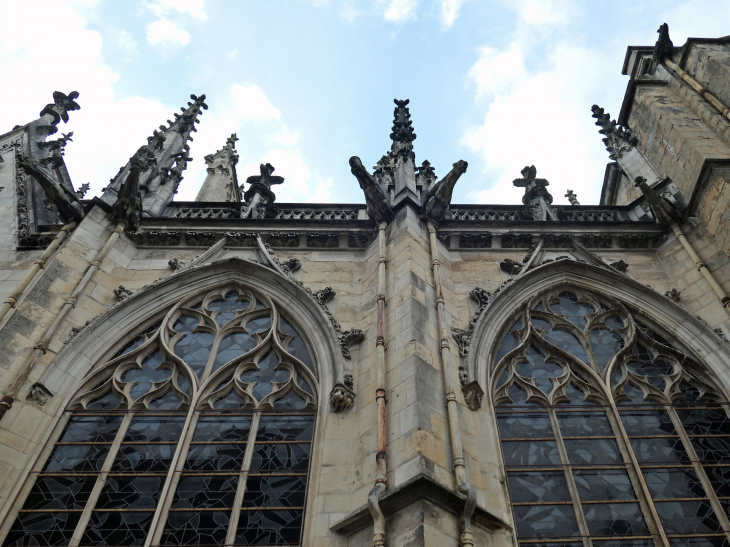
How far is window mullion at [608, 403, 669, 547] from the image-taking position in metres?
6.08

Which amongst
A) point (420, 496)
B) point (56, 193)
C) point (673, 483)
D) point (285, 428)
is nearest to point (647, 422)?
point (673, 483)

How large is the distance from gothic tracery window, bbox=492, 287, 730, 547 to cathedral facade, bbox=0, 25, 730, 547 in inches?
1.1

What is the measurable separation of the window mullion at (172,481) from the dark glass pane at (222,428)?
0.08 m

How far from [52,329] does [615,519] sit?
6.93 metres

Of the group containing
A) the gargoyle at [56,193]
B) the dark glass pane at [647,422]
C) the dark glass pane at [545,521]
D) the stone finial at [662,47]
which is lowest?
the dark glass pane at [545,521]

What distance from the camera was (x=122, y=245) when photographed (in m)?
9.84

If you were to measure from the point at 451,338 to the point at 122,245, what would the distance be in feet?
18.5

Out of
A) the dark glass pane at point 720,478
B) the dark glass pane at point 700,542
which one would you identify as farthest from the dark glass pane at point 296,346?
the dark glass pane at point 720,478

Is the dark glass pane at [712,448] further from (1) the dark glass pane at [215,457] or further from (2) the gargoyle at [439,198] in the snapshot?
(1) the dark glass pane at [215,457]

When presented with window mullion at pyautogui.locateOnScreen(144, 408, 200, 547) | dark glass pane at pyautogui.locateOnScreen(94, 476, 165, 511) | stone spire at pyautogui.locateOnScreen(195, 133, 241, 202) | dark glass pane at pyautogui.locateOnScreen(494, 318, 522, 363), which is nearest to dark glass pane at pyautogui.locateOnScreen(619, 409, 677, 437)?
dark glass pane at pyautogui.locateOnScreen(494, 318, 522, 363)

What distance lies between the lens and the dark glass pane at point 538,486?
645cm

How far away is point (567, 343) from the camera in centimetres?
839

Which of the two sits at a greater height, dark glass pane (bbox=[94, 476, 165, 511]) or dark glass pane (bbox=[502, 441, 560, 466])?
dark glass pane (bbox=[502, 441, 560, 466])

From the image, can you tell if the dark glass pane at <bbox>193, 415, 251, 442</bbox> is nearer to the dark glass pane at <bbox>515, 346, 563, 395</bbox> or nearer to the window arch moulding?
the window arch moulding
